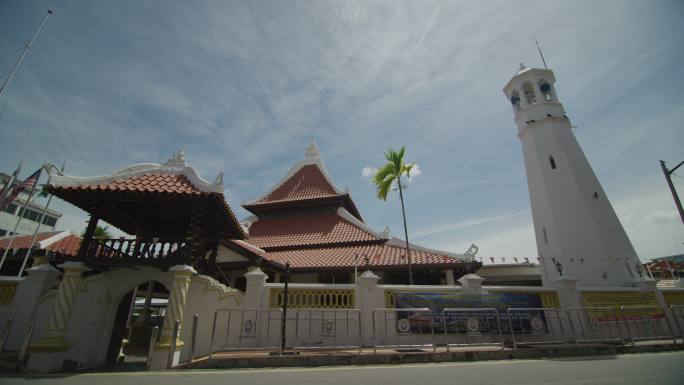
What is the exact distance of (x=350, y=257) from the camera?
13250 mm

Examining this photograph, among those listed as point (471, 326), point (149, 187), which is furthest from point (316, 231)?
point (149, 187)

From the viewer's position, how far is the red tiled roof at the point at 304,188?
18.1 meters

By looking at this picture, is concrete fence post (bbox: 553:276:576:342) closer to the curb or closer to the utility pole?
the curb

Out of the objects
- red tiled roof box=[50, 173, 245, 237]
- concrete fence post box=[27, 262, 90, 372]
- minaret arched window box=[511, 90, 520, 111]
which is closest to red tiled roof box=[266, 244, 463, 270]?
red tiled roof box=[50, 173, 245, 237]

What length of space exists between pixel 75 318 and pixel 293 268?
694 cm

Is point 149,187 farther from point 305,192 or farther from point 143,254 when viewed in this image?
point 305,192

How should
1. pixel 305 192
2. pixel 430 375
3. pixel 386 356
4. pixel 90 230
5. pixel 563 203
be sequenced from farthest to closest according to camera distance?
pixel 305 192
pixel 563 203
pixel 90 230
pixel 386 356
pixel 430 375

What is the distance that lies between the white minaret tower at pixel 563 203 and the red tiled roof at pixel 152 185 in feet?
51.3

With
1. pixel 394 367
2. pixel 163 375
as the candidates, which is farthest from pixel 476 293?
pixel 163 375

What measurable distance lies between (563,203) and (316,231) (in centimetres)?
1398

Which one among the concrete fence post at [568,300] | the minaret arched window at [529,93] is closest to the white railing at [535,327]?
the concrete fence post at [568,300]

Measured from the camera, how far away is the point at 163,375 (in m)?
5.85

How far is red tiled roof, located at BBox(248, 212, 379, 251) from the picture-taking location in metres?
15.0

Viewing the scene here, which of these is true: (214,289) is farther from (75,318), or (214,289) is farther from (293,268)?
(293,268)
